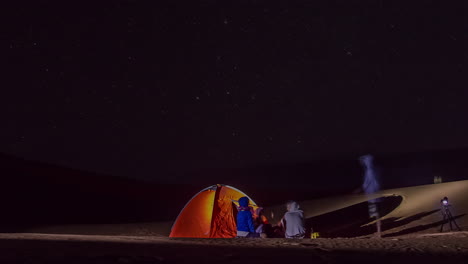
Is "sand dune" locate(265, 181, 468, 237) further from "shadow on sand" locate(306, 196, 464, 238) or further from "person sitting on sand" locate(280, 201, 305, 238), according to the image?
"person sitting on sand" locate(280, 201, 305, 238)

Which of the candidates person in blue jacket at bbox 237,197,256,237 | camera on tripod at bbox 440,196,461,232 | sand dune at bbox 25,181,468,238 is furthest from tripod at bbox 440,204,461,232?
person in blue jacket at bbox 237,197,256,237

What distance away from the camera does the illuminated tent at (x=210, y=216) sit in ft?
41.1

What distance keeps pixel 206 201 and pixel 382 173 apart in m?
62.4

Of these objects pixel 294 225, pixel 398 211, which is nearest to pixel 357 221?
pixel 398 211

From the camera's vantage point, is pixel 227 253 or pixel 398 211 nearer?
pixel 227 253

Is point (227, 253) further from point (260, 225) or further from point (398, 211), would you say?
point (398, 211)

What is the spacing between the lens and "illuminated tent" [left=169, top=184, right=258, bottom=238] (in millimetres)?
12531

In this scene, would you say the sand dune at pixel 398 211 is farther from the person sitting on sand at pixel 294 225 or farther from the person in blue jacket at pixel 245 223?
the person in blue jacket at pixel 245 223

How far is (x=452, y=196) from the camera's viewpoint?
54.7ft

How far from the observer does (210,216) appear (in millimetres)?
12625

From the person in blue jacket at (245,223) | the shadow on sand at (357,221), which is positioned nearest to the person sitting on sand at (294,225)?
the person in blue jacket at (245,223)

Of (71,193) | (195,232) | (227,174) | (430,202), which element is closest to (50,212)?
(71,193)

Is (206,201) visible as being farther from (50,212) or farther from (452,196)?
(50,212)

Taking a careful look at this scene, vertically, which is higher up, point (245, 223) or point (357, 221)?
point (245, 223)
